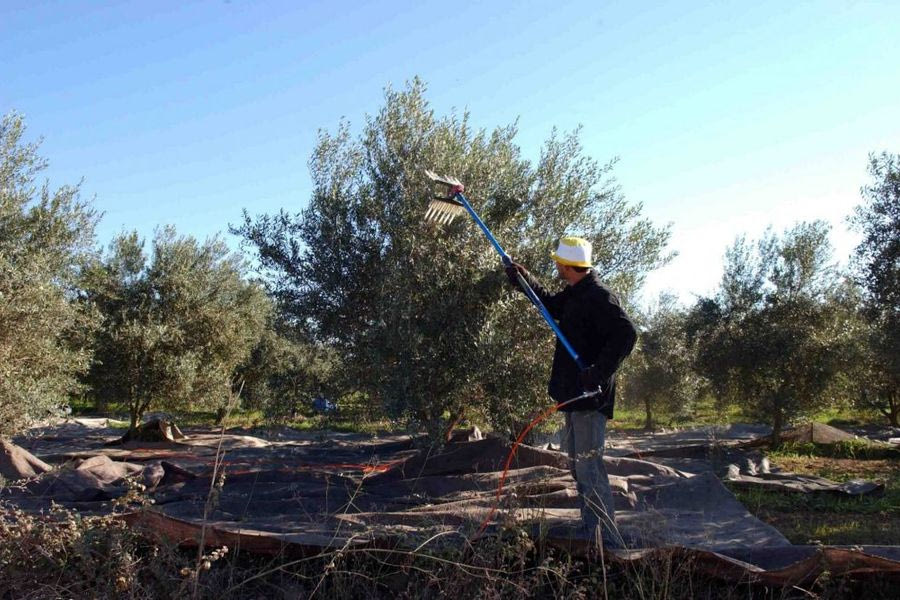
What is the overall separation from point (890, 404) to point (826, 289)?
757 centimetres

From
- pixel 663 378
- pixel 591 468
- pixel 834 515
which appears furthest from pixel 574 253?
pixel 663 378

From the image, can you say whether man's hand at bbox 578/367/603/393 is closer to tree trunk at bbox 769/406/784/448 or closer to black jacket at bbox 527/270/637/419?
black jacket at bbox 527/270/637/419

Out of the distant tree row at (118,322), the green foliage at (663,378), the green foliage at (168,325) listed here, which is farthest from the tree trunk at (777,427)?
the green foliage at (168,325)

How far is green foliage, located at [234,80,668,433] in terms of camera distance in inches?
303

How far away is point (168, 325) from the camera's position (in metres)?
17.7

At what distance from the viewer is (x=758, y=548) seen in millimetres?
4504

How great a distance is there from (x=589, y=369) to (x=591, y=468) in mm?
734

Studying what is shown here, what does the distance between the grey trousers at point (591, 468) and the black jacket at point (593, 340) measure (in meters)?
0.12

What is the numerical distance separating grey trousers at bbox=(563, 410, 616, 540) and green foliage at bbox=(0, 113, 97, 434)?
8698mm

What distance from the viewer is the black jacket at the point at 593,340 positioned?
4973 mm

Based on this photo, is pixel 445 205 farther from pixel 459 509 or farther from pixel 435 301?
pixel 459 509

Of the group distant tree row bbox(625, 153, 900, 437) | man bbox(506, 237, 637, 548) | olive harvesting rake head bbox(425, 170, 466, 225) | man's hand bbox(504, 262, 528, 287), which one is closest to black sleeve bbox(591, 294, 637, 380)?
man bbox(506, 237, 637, 548)

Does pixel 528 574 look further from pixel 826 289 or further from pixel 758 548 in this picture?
pixel 826 289

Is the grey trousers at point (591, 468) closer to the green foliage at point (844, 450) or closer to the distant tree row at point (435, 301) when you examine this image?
the distant tree row at point (435, 301)
